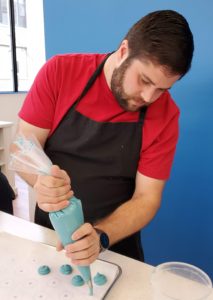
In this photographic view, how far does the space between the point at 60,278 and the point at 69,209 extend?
0.23 m

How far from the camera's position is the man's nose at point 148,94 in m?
0.91

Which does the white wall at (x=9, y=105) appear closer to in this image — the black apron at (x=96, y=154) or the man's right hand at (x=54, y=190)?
the black apron at (x=96, y=154)

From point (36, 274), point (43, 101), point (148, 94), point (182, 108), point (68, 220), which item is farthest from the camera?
point (182, 108)

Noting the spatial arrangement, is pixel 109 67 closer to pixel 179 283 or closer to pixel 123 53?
pixel 123 53

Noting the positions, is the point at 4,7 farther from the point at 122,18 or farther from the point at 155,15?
the point at 155,15

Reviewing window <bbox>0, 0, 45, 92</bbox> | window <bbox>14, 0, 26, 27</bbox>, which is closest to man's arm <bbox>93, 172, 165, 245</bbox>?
window <bbox>0, 0, 45, 92</bbox>

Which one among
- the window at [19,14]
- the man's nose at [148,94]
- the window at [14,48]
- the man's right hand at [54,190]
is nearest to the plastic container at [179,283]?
the man's right hand at [54,190]

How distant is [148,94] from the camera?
91 cm

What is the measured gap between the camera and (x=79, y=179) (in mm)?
1071

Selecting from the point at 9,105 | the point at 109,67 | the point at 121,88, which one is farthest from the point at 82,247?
the point at 9,105

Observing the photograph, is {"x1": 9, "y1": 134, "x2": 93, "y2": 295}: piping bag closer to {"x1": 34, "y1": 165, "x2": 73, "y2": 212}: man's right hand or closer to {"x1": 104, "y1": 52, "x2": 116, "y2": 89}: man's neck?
{"x1": 34, "y1": 165, "x2": 73, "y2": 212}: man's right hand

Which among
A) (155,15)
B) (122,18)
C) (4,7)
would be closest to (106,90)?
(155,15)

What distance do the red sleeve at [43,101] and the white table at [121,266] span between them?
1.09 feet

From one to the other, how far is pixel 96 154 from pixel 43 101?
250mm
